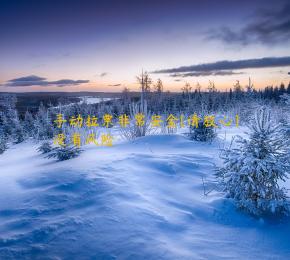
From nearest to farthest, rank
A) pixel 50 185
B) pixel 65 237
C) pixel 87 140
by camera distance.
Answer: pixel 65 237
pixel 50 185
pixel 87 140

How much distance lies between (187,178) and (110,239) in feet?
6.77

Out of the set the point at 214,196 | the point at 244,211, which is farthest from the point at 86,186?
the point at 244,211

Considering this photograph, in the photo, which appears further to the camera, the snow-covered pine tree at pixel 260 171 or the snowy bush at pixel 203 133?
the snowy bush at pixel 203 133

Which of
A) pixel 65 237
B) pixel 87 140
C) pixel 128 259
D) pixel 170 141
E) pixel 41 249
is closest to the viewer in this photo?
pixel 128 259

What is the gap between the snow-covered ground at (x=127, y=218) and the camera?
2473 mm

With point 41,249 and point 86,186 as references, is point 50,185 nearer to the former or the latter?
point 86,186

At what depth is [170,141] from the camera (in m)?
6.82

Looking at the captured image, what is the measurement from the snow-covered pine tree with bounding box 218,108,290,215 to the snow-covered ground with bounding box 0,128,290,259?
0.67 feet

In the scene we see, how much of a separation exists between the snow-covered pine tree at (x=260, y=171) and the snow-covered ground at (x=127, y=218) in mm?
203

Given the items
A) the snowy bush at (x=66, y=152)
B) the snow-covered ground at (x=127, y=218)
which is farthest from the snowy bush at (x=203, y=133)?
the snowy bush at (x=66, y=152)

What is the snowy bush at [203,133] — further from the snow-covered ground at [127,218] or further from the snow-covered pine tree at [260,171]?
the snow-covered pine tree at [260,171]

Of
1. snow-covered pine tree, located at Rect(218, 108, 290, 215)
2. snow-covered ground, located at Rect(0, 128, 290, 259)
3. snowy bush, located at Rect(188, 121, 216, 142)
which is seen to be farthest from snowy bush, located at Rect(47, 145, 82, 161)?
snow-covered pine tree, located at Rect(218, 108, 290, 215)

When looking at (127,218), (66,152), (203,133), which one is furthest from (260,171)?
(66,152)

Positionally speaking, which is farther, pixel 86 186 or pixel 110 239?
pixel 86 186
